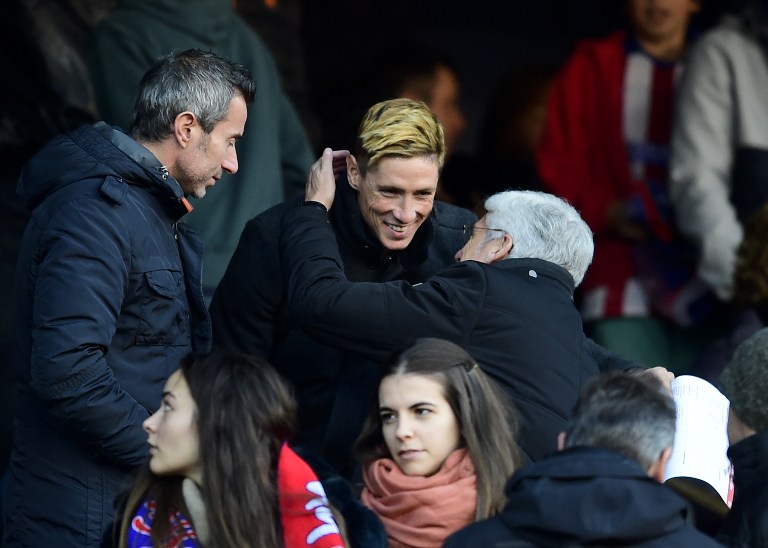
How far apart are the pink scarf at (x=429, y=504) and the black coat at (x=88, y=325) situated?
0.67m

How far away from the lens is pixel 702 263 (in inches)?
248

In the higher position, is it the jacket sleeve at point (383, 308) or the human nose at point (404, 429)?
the jacket sleeve at point (383, 308)

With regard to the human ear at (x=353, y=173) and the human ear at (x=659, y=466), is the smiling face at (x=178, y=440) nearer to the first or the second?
the human ear at (x=659, y=466)

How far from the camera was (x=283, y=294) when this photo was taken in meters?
4.43

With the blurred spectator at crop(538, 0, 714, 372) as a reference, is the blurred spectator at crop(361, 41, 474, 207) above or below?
above

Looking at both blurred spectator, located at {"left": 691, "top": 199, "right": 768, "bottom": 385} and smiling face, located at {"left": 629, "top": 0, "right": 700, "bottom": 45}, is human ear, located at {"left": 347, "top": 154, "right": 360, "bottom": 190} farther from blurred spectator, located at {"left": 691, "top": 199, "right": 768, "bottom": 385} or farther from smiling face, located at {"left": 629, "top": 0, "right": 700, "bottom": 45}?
smiling face, located at {"left": 629, "top": 0, "right": 700, "bottom": 45}

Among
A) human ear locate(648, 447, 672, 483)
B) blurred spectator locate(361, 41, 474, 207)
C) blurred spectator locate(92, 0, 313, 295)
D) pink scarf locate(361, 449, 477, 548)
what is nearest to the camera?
human ear locate(648, 447, 672, 483)

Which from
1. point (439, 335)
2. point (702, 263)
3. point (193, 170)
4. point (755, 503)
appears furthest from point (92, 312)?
point (702, 263)

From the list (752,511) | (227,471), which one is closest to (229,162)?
(227,471)

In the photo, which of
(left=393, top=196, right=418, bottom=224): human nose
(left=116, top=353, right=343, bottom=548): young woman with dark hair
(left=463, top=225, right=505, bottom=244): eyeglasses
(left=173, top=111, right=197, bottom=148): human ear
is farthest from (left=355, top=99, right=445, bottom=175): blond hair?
(left=116, top=353, right=343, bottom=548): young woman with dark hair

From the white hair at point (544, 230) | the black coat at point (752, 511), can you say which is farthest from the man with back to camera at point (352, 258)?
the black coat at point (752, 511)

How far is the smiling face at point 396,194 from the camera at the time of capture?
4.29 m

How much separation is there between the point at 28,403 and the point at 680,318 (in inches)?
128

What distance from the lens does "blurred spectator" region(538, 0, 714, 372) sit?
649cm
